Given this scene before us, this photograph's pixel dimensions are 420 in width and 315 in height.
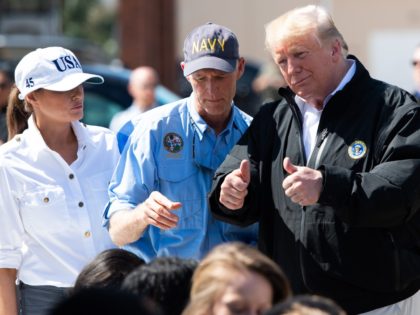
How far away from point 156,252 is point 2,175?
2.54ft

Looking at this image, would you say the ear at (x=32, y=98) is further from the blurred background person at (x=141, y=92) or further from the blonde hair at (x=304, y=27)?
the blurred background person at (x=141, y=92)

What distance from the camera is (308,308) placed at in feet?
10.1

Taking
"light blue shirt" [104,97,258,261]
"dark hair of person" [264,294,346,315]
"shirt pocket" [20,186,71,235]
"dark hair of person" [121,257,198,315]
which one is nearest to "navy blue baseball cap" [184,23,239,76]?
"light blue shirt" [104,97,258,261]

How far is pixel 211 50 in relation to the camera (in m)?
4.72

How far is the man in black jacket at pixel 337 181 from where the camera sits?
4148 mm

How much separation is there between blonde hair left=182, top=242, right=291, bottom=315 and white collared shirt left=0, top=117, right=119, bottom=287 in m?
1.48

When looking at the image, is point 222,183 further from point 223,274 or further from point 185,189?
point 223,274

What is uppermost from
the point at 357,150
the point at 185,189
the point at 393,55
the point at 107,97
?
the point at 357,150

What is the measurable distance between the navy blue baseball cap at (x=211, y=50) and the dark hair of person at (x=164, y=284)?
4.22 feet

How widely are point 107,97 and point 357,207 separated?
690 centimetres

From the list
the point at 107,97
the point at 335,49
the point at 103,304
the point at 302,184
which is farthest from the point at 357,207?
the point at 107,97

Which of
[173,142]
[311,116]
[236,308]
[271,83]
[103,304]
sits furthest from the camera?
[271,83]

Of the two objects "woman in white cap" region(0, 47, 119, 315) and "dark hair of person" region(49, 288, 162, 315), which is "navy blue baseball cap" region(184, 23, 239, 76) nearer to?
"woman in white cap" region(0, 47, 119, 315)

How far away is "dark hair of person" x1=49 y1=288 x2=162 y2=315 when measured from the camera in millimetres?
2436
